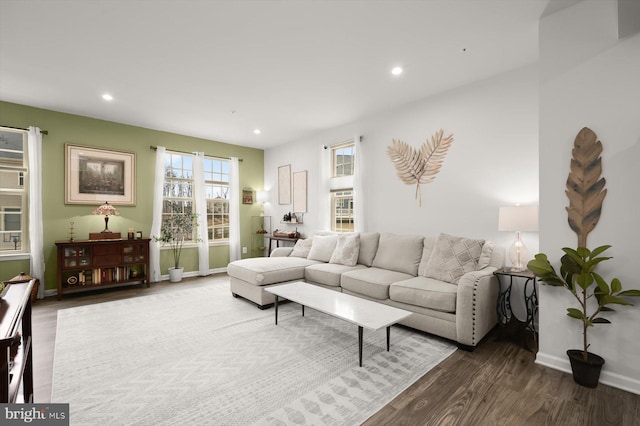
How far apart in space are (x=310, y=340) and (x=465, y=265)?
1.78 m

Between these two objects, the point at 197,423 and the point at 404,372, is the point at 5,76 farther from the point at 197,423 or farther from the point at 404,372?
the point at 404,372

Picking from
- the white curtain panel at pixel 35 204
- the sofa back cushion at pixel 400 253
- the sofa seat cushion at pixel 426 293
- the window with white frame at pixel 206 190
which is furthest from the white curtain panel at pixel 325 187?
the white curtain panel at pixel 35 204

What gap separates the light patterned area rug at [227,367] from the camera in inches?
71.9

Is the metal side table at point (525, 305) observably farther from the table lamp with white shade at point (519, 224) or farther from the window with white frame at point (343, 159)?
the window with white frame at point (343, 159)

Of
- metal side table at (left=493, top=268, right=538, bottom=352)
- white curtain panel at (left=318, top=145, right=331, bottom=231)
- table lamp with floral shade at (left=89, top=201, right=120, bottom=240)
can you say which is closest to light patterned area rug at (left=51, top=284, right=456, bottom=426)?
metal side table at (left=493, top=268, right=538, bottom=352)

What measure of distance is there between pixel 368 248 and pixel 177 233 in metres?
3.75

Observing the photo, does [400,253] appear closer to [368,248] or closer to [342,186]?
[368,248]

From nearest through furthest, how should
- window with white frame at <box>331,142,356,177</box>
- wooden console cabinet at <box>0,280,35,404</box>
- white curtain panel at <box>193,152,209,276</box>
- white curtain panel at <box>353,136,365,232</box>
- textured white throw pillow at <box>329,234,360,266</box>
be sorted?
wooden console cabinet at <box>0,280,35,404</box> < textured white throw pillow at <box>329,234,360,266</box> < white curtain panel at <box>353,136,365,232</box> < window with white frame at <box>331,142,356,177</box> < white curtain panel at <box>193,152,209,276</box>

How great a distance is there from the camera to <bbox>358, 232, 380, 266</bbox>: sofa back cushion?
4.21m

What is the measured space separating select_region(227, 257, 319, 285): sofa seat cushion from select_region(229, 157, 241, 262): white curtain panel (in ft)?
7.27

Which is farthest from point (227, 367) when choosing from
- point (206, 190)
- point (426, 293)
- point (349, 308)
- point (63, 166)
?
point (206, 190)

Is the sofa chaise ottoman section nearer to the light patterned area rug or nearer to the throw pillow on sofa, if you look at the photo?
the light patterned area rug

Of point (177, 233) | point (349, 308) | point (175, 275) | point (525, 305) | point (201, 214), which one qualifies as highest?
point (201, 214)

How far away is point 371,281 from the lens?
3391mm
